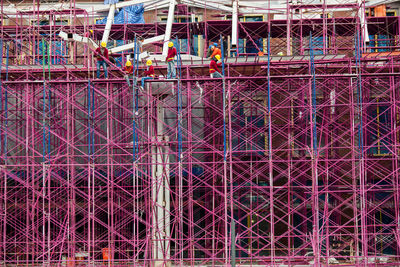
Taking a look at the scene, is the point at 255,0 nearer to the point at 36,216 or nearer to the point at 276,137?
the point at 276,137

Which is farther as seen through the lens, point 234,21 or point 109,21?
point 109,21

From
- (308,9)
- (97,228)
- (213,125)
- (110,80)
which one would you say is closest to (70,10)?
(110,80)

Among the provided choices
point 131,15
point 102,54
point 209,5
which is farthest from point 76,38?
point 209,5

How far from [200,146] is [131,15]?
295 inches

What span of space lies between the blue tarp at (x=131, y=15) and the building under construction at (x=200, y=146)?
6cm

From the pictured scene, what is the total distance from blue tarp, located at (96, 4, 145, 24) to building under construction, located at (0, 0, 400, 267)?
6cm

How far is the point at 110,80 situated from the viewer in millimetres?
19375

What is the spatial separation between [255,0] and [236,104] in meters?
5.49

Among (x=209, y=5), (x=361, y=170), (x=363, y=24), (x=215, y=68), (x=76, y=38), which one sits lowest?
(x=361, y=170)

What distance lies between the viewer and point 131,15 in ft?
80.5

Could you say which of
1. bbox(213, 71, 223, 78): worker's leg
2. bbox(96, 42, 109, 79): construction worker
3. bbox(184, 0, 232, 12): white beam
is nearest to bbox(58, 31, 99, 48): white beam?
bbox(96, 42, 109, 79): construction worker

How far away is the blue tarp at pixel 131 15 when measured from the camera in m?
24.5

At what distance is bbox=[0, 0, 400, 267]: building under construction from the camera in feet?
63.9

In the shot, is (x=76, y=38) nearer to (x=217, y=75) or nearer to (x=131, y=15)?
(x=217, y=75)
